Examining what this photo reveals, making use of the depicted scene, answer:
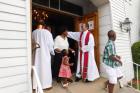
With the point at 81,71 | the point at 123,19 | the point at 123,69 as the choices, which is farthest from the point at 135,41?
the point at 81,71

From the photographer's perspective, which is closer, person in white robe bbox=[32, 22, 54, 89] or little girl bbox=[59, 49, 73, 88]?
person in white robe bbox=[32, 22, 54, 89]

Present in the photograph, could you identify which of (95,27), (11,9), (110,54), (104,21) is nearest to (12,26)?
(11,9)

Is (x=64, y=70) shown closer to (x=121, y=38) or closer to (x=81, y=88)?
(x=81, y=88)

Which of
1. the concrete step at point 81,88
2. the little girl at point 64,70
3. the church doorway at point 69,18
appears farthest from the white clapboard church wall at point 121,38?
the little girl at point 64,70

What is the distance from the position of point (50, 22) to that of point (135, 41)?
229 inches

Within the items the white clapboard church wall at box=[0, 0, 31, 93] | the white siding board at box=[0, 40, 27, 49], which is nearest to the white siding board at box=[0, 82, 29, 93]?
the white clapboard church wall at box=[0, 0, 31, 93]

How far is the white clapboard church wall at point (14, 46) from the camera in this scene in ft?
11.4

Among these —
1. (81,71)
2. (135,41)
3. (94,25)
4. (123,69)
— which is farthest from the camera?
(135,41)

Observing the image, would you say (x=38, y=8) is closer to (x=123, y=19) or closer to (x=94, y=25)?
(x=94, y=25)

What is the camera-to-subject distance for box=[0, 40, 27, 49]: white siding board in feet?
11.4

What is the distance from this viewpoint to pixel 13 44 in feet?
12.0

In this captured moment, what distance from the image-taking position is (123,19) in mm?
8273

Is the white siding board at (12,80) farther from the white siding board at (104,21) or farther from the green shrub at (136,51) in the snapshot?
the green shrub at (136,51)

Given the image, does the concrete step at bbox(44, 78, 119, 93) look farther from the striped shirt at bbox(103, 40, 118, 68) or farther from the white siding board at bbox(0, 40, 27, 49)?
the white siding board at bbox(0, 40, 27, 49)
